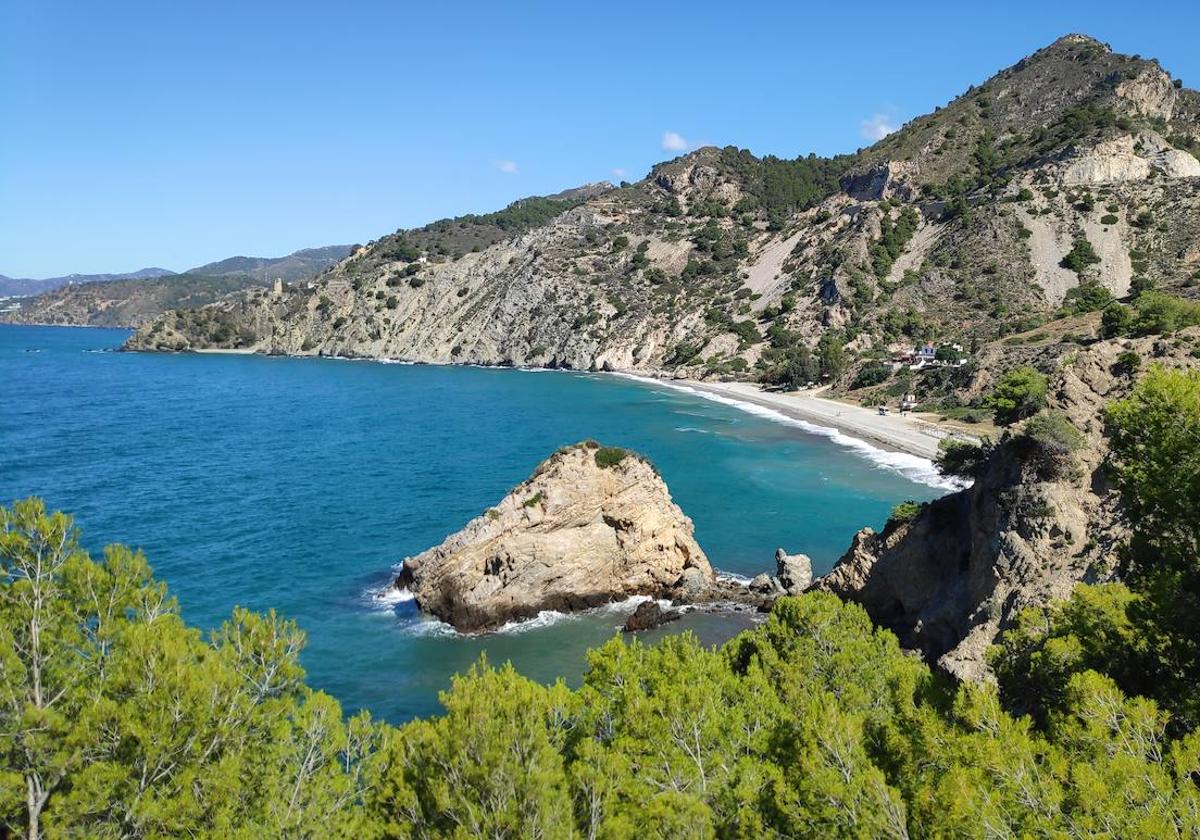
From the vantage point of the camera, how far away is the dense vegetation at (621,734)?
10977 mm

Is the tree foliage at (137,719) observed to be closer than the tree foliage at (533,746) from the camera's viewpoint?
No

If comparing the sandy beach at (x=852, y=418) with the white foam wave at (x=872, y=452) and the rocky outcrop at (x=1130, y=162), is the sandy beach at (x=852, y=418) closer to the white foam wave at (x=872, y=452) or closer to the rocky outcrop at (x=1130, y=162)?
the white foam wave at (x=872, y=452)

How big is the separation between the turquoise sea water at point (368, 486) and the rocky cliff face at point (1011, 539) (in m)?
9.66

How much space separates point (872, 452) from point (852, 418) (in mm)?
17332

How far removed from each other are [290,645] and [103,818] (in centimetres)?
419

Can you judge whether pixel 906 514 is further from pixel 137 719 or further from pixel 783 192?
pixel 783 192

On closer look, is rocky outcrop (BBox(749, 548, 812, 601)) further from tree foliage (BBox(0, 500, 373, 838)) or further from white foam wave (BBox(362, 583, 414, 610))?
tree foliage (BBox(0, 500, 373, 838))

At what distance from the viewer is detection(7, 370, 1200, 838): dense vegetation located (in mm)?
10977

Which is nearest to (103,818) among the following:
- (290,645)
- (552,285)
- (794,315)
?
(290,645)

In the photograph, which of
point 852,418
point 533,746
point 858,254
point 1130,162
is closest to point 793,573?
point 533,746

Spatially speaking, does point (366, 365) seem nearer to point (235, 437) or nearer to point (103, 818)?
point (235, 437)

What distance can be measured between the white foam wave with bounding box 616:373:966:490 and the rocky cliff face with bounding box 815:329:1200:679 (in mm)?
28061

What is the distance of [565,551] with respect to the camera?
129ft

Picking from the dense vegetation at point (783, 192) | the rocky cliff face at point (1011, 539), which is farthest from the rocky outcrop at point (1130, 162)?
the rocky cliff face at point (1011, 539)
